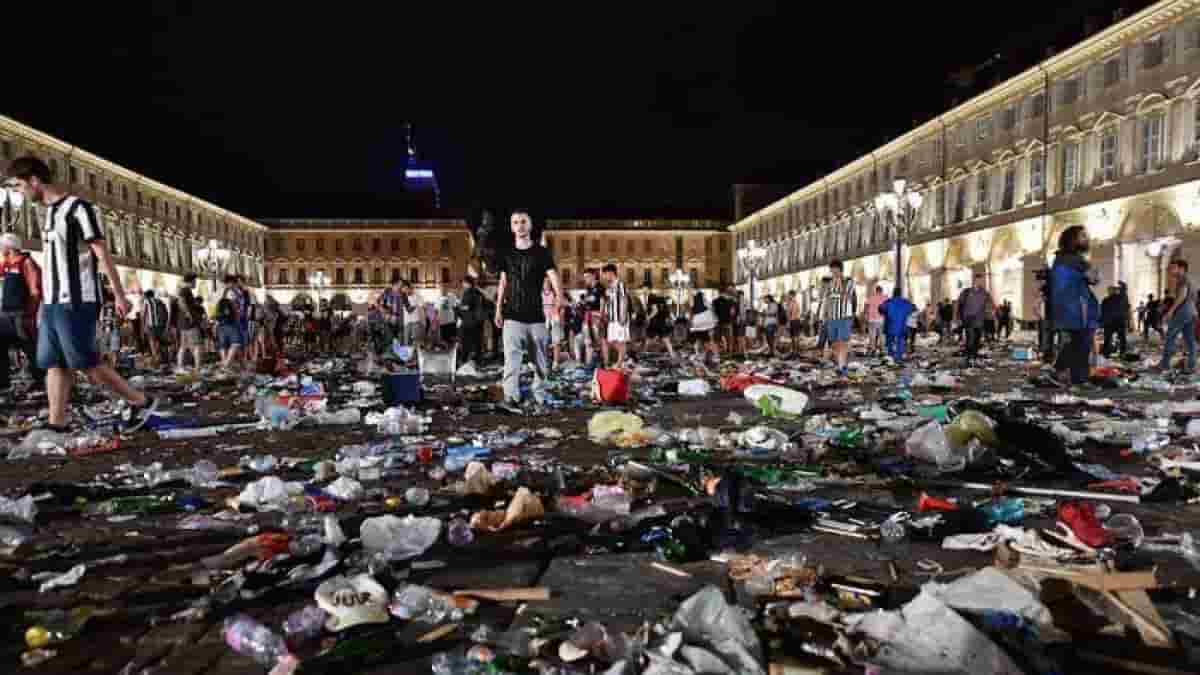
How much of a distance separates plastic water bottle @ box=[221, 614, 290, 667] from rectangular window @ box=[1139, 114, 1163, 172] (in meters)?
32.3

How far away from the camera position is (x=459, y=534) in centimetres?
338

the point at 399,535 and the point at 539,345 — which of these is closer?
the point at 399,535

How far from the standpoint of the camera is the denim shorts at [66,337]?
19.2 ft

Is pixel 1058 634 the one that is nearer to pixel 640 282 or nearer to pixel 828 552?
pixel 828 552

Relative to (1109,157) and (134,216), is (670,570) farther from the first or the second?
(134,216)

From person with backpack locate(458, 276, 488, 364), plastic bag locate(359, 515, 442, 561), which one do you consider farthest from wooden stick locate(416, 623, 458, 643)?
person with backpack locate(458, 276, 488, 364)

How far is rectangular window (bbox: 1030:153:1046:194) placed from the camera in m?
34.0

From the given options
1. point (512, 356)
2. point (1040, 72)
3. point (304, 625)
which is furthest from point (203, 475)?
point (1040, 72)

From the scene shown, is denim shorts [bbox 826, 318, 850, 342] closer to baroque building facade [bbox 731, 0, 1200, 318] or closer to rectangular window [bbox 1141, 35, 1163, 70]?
baroque building facade [bbox 731, 0, 1200, 318]

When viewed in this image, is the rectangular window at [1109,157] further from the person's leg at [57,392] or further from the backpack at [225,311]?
the person's leg at [57,392]

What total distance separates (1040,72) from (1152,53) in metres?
6.05

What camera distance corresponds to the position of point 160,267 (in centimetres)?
5812

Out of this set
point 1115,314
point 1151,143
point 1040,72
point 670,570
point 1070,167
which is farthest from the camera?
point 1040,72

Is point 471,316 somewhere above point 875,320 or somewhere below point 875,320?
above
